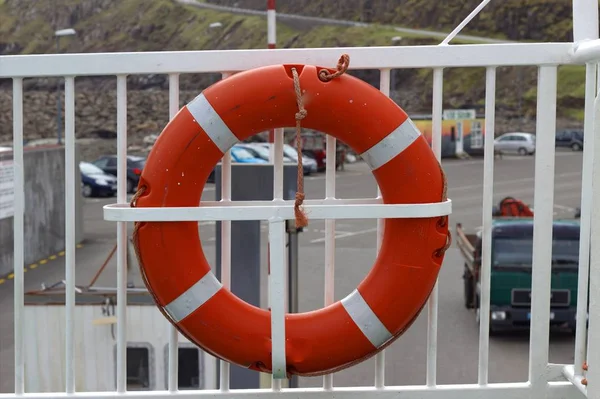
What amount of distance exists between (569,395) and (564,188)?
22.4 metres

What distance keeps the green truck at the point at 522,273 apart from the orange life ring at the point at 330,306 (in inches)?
299

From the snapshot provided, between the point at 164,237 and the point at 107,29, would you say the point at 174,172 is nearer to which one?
the point at 164,237

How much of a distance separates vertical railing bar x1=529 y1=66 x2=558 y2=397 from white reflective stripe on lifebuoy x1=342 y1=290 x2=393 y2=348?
0.49 metres

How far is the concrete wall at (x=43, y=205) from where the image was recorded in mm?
15789

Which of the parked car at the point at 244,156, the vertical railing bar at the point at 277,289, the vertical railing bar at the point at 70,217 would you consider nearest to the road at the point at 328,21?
the parked car at the point at 244,156

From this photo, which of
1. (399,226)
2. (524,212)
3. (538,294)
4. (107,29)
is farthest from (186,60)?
(107,29)

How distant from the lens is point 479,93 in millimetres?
44719

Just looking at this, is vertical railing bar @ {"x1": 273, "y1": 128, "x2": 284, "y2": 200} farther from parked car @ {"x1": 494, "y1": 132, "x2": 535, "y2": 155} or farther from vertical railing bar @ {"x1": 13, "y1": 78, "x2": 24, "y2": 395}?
parked car @ {"x1": 494, "y1": 132, "x2": 535, "y2": 155}

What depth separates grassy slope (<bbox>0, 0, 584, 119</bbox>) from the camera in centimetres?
4409

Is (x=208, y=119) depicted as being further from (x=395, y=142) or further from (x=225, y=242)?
(x=395, y=142)

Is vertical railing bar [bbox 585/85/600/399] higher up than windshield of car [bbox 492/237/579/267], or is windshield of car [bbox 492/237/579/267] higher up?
vertical railing bar [bbox 585/85/600/399]

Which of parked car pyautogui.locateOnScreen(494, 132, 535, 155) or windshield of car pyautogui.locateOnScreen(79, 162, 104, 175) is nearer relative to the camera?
windshield of car pyautogui.locateOnScreen(79, 162, 104, 175)

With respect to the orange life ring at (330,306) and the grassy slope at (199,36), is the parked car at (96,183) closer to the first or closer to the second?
the orange life ring at (330,306)

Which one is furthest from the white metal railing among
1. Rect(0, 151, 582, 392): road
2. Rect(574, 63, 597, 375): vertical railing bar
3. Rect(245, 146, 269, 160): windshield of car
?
Rect(245, 146, 269, 160): windshield of car
